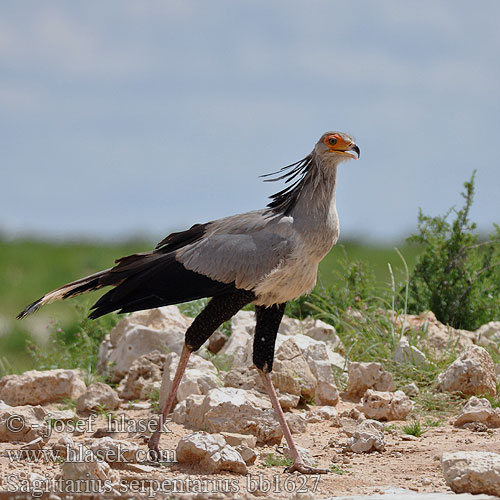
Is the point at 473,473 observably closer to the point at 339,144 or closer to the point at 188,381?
the point at 339,144

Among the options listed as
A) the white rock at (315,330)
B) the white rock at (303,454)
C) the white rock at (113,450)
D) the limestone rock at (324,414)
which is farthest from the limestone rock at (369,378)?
the white rock at (113,450)

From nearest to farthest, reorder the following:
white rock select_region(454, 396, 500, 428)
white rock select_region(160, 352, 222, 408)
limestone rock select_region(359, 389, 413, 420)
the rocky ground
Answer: the rocky ground
white rock select_region(454, 396, 500, 428)
limestone rock select_region(359, 389, 413, 420)
white rock select_region(160, 352, 222, 408)

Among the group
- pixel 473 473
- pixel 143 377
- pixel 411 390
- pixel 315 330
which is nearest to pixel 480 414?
pixel 411 390

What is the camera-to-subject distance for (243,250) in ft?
18.5

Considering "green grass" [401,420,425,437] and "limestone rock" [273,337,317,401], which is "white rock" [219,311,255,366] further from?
"green grass" [401,420,425,437]

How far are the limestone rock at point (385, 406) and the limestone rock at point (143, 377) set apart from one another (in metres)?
2.03

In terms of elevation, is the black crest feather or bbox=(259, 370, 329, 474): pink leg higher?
the black crest feather

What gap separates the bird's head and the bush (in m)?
3.63

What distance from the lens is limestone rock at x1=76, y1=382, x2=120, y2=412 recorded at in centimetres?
716

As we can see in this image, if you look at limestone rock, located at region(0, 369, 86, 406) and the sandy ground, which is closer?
the sandy ground

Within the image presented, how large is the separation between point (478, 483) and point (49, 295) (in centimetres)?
330

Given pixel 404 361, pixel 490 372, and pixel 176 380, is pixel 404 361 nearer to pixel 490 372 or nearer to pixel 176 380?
pixel 490 372

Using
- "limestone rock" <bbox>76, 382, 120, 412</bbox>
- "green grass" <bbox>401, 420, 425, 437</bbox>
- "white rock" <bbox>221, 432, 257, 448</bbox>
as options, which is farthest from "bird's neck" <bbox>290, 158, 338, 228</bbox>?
"limestone rock" <bbox>76, 382, 120, 412</bbox>

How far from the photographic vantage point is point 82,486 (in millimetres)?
4461
